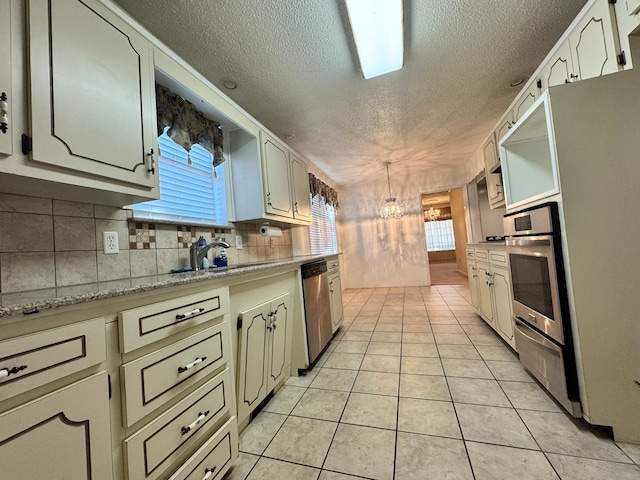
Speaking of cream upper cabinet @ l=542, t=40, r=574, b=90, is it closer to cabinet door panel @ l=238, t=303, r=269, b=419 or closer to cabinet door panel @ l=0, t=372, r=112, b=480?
cabinet door panel @ l=238, t=303, r=269, b=419

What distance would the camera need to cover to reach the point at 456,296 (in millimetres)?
4250

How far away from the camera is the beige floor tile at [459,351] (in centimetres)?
211

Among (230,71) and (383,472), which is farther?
(230,71)

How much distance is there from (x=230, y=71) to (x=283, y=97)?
0.53 metres

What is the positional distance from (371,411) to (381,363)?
619mm

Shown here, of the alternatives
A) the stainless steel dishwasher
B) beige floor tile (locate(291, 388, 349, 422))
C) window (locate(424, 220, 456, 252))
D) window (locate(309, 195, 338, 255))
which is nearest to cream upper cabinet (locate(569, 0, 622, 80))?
the stainless steel dishwasher

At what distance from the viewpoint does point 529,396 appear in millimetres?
1534

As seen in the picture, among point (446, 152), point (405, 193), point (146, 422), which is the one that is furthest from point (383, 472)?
point (405, 193)

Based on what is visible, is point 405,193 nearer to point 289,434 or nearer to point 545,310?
point 545,310

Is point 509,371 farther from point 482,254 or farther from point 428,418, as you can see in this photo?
point 482,254

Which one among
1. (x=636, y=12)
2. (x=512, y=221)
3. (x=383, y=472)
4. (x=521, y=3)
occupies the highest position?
(x=521, y=3)

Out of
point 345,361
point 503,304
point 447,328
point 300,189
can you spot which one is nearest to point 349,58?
point 300,189

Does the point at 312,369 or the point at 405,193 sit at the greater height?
the point at 405,193

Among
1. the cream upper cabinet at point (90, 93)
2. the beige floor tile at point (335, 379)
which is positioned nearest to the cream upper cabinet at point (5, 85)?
the cream upper cabinet at point (90, 93)
